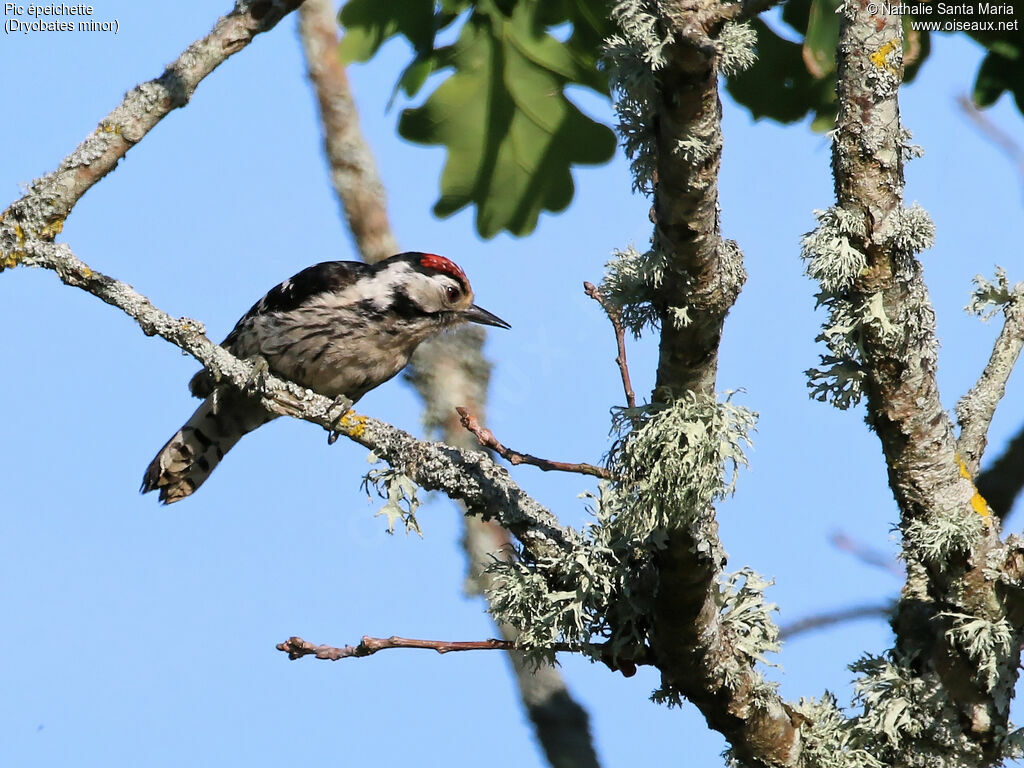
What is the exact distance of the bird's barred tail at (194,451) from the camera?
5312 millimetres

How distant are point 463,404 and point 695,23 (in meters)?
3.34

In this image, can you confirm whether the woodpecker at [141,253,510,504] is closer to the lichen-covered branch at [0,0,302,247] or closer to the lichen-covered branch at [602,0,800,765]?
the lichen-covered branch at [0,0,302,247]

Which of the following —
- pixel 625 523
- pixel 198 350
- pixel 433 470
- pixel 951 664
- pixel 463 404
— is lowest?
pixel 951 664

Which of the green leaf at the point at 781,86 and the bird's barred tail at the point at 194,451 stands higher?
the green leaf at the point at 781,86

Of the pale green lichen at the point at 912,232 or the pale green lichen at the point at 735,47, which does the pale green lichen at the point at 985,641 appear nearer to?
the pale green lichen at the point at 912,232

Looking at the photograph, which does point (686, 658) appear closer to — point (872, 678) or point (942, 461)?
point (872, 678)

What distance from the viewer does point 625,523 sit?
101 inches

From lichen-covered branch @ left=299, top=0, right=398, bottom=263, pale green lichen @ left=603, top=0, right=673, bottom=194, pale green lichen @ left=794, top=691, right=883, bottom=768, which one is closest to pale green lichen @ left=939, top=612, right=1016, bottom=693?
pale green lichen @ left=794, top=691, right=883, bottom=768

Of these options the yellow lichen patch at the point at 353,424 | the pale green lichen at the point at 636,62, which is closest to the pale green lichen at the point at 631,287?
the pale green lichen at the point at 636,62

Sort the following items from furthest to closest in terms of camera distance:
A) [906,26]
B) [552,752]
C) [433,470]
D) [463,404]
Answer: [463,404]
[906,26]
[552,752]
[433,470]

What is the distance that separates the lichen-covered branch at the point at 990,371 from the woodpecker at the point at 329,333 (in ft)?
8.41

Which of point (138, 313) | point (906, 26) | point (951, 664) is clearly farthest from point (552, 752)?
point (906, 26)

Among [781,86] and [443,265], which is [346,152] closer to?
[443,265]

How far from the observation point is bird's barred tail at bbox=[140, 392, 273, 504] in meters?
5.31
